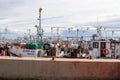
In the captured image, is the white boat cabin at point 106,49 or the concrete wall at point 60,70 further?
the white boat cabin at point 106,49

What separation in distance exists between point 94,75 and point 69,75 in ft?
2.84

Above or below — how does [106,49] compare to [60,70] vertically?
below

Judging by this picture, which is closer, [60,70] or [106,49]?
[60,70]

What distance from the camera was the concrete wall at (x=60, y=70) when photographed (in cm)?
1290

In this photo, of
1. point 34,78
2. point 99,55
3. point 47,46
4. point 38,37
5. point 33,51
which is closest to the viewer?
point 34,78

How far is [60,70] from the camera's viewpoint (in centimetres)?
1291

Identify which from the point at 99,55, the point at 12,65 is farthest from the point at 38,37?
the point at 12,65

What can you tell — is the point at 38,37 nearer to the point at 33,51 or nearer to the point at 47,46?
the point at 47,46

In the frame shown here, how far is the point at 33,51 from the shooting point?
107 feet

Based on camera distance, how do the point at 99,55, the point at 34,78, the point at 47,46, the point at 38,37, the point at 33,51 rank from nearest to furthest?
the point at 34,78 → the point at 33,51 → the point at 99,55 → the point at 47,46 → the point at 38,37

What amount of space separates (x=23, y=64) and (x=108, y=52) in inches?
943

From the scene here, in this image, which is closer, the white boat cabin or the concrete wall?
the concrete wall

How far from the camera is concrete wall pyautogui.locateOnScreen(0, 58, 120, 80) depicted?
12.9 metres

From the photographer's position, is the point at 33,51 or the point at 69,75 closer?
the point at 69,75
